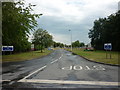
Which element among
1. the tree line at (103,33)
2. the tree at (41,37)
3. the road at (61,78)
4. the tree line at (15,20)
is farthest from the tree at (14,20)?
the tree line at (103,33)

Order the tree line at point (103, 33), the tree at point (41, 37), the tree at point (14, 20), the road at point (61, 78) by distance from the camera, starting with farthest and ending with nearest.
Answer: the tree line at point (103, 33) → the tree at point (41, 37) → the tree at point (14, 20) → the road at point (61, 78)

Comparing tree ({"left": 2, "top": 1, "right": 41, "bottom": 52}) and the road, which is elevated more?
tree ({"left": 2, "top": 1, "right": 41, "bottom": 52})

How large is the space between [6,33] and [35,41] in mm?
28653

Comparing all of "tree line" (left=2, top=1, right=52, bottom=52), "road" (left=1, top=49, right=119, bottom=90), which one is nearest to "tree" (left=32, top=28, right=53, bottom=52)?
"tree line" (left=2, top=1, right=52, bottom=52)

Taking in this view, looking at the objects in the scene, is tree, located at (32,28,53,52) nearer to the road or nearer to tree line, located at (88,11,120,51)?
tree line, located at (88,11,120,51)

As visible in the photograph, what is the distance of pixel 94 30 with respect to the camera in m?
70.1

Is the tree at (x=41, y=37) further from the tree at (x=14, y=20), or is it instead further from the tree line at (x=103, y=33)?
the tree at (x=14, y=20)

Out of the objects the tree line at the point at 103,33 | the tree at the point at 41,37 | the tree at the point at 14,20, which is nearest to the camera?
the tree at the point at 14,20

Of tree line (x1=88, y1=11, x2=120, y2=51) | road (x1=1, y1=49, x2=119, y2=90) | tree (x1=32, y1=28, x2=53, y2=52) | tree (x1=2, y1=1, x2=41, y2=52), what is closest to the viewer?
road (x1=1, y1=49, x2=119, y2=90)

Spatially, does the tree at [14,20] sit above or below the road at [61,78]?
above

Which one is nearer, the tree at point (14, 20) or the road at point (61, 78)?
the road at point (61, 78)

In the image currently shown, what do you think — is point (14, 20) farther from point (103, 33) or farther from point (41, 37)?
point (103, 33)

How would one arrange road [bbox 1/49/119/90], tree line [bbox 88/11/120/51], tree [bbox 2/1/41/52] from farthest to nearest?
tree line [bbox 88/11/120/51]
tree [bbox 2/1/41/52]
road [bbox 1/49/119/90]

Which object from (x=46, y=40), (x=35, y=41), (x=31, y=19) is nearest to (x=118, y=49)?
(x=46, y=40)
